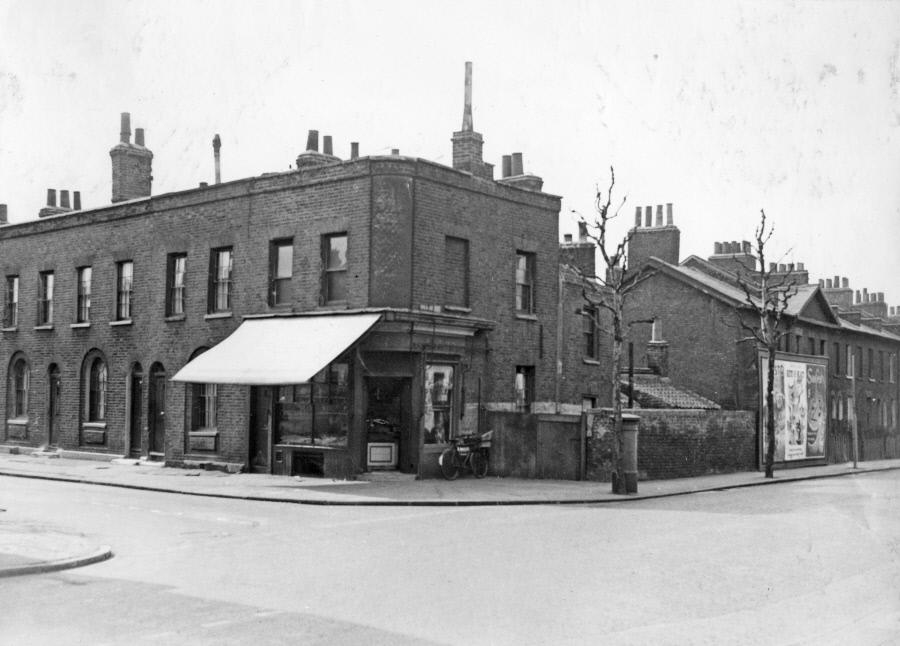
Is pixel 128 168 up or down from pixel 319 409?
up

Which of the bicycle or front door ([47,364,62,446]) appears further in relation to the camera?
front door ([47,364,62,446])

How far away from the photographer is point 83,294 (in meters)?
30.6

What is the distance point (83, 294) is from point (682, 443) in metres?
19.0

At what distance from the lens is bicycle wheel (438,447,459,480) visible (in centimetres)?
2333

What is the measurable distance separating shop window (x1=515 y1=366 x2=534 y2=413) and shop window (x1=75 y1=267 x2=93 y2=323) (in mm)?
13773

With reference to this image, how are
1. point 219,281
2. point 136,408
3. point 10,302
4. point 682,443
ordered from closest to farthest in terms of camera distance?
point 219,281, point 682,443, point 136,408, point 10,302

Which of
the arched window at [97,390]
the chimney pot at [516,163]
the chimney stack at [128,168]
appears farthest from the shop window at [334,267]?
the chimney stack at [128,168]

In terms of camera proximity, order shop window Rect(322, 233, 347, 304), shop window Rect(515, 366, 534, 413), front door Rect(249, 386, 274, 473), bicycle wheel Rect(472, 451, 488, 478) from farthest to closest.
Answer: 1. shop window Rect(515, 366, 534, 413)
2. front door Rect(249, 386, 274, 473)
3. bicycle wheel Rect(472, 451, 488, 478)
4. shop window Rect(322, 233, 347, 304)

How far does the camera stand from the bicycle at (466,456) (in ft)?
76.8

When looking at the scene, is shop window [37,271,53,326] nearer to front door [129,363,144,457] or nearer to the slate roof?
front door [129,363,144,457]

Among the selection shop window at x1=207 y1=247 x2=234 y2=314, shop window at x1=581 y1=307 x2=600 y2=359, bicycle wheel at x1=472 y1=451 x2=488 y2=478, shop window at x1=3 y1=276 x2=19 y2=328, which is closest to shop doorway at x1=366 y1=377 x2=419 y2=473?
bicycle wheel at x1=472 y1=451 x2=488 y2=478

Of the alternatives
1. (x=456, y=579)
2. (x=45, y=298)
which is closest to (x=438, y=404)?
(x=456, y=579)

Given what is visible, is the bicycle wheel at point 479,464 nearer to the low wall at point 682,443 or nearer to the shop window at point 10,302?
the low wall at point 682,443

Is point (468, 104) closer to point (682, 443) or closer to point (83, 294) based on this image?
point (682, 443)
